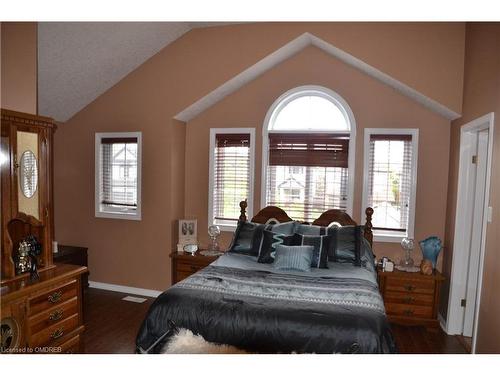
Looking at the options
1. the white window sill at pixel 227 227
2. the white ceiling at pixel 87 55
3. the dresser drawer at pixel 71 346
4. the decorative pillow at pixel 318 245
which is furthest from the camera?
the white window sill at pixel 227 227

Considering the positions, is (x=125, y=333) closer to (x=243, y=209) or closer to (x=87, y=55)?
(x=243, y=209)

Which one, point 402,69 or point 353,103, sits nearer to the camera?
point 402,69

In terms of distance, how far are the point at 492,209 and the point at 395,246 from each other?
4.91ft

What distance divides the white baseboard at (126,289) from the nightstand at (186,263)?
19.1 inches

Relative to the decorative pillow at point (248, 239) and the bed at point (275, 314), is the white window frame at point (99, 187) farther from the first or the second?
the bed at point (275, 314)

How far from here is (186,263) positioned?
416 centimetres

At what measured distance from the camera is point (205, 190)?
182 inches

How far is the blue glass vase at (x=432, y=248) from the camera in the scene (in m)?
3.69

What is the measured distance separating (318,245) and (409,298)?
1.20m

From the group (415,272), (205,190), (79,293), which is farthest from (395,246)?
(79,293)

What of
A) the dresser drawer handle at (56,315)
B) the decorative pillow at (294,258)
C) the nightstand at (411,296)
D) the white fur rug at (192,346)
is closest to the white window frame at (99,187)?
the dresser drawer handle at (56,315)

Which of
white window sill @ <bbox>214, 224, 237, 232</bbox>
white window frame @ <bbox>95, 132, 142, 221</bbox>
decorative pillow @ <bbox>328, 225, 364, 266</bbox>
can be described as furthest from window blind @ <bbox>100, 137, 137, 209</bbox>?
decorative pillow @ <bbox>328, 225, 364, 266</bbox>

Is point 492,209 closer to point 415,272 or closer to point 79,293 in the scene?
point 415,272

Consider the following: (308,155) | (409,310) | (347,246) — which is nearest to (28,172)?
(347,246)
